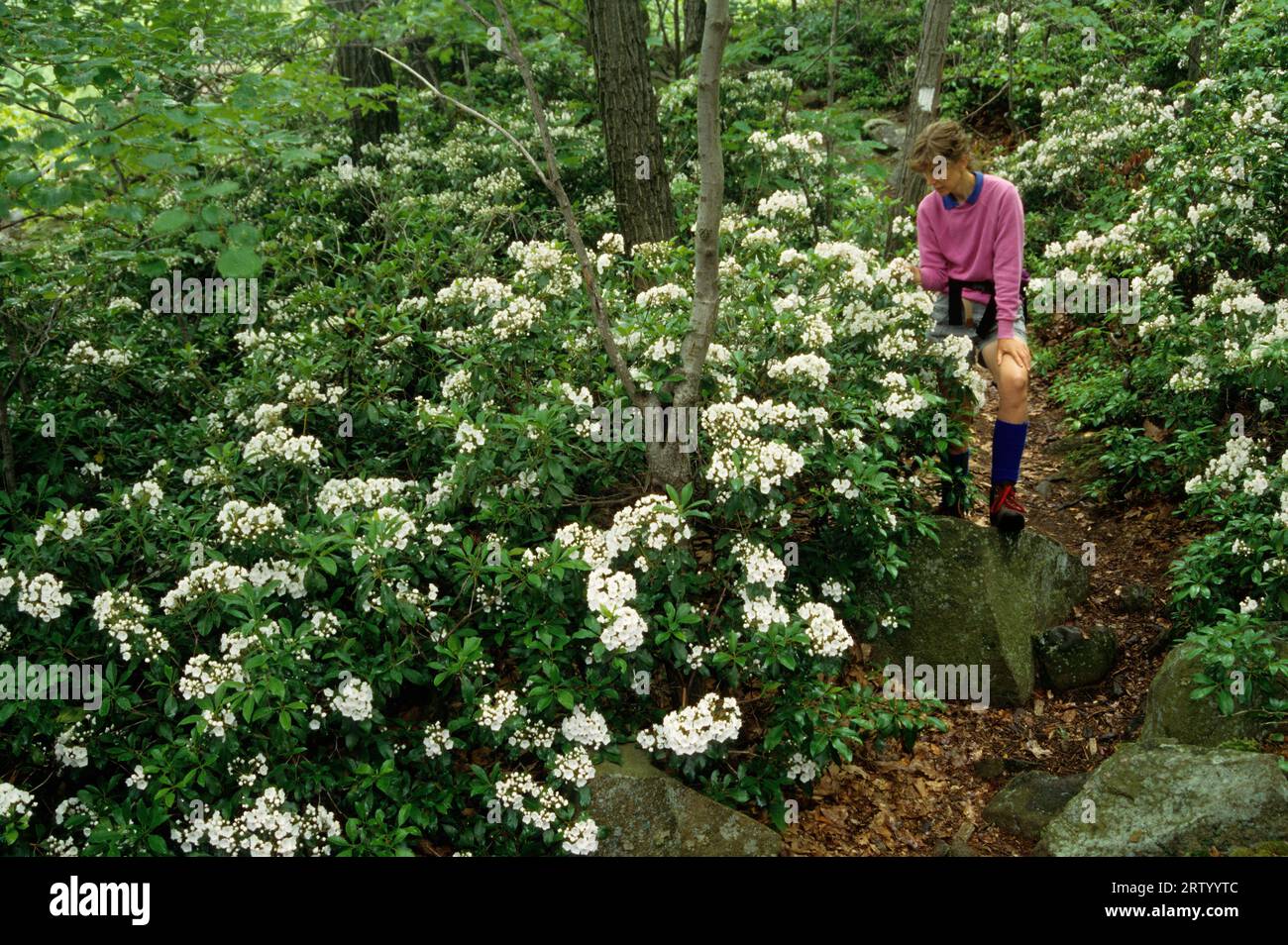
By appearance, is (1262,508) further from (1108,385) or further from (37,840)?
(37,840)

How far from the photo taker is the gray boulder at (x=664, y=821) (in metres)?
3.52

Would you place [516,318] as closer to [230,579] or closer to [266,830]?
[230,579]

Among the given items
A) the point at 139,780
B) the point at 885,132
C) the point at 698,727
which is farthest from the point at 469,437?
the point at 885,132

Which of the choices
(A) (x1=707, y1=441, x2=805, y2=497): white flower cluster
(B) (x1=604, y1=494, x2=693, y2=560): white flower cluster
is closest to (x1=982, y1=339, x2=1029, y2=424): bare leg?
(A) (x1=707, y1=441, x2=805, y2=497): white flower cluster

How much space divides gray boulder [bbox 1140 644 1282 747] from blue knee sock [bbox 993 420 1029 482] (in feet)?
3.69

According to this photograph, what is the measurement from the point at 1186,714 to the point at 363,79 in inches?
346

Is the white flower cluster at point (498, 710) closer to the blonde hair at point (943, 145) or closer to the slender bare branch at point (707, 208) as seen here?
the slender bare branch at point (707, 208)

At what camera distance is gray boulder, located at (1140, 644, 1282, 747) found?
12.4ft

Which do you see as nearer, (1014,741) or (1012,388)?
(1014,741)

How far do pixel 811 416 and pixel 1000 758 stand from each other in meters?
1.87

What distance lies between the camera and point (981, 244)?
476cm

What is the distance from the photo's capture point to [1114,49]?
428 inches

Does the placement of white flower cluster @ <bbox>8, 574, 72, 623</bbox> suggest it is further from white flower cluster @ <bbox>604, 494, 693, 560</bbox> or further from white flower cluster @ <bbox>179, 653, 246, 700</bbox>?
white flower cluster @ <bbox>604, 494, 693, 560</bbox>

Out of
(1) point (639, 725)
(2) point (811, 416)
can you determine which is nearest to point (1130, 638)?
(2) point (811, 416)
